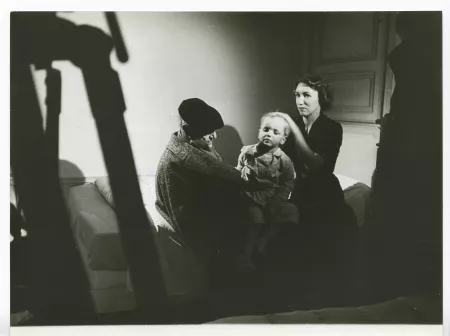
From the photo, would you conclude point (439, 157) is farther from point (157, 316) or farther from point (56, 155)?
point (56, 155)

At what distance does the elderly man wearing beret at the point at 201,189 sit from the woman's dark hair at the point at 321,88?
41 centimetres

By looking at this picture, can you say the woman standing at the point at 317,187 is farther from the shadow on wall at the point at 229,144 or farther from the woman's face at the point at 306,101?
the shadow on wall at the point at 229,144

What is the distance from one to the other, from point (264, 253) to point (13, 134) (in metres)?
1.20

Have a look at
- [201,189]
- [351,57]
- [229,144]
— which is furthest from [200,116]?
[351,57]

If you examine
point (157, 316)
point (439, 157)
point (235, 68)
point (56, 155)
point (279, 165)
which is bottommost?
point (157, 316)

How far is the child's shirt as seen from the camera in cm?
196

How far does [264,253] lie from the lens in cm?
198

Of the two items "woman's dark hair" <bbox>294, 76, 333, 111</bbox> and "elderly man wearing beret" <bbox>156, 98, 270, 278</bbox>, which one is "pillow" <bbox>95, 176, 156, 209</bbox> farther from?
"woman's dark hair" <bbox>294, 76, 333, 111</bbox>

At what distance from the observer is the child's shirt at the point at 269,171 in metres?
1.96

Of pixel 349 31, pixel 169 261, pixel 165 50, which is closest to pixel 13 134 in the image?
pixel 165 50

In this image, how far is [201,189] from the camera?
1.97m

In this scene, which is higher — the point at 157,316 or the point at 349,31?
the point at 349,31

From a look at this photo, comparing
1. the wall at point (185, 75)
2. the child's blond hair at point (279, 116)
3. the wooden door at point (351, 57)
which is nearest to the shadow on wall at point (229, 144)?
the wall at point (185, 75)
